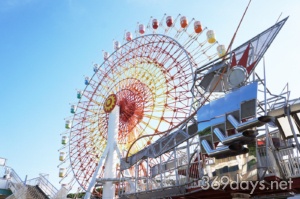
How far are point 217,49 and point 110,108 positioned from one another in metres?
8.77

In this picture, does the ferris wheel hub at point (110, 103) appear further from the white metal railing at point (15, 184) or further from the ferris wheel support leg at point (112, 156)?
the white metal railing at point (15, 184)

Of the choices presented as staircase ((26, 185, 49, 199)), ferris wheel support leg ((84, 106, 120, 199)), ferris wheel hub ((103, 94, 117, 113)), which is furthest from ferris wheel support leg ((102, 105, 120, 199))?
staircase ((26, 185, 49, 199))

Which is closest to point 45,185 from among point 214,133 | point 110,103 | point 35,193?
point 35,193

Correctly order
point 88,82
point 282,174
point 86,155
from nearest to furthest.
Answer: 1. point 282,174
2. point 86,155
3. point 88,82

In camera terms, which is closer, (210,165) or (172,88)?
(210,165)

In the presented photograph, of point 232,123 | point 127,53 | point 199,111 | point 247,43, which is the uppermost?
point 127,53

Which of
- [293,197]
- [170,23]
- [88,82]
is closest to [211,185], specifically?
[293,197]

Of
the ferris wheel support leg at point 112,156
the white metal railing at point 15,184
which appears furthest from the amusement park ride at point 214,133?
the white metal railing at point 15,184

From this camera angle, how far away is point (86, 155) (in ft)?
77.6

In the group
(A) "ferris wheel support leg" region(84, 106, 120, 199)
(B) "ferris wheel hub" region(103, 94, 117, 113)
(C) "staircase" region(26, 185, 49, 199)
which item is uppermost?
(B) "ferris wheel hub" region(103, 94, 117, 113)

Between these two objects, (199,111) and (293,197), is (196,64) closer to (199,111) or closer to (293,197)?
(199,111)

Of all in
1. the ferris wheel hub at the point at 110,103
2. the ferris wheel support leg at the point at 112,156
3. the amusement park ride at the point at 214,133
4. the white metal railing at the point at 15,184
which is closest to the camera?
the amusement park ride at the point at 214,133

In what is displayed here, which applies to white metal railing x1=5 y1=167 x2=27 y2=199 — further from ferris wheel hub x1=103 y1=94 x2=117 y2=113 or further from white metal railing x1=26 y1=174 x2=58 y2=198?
ferris wheel hub x1=103 y1=94 x2=117 y2=113

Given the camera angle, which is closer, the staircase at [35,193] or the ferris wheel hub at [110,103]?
the staircase at [35,193]
